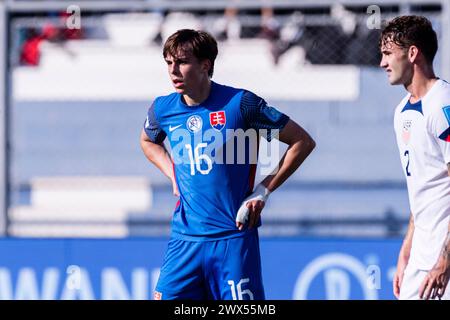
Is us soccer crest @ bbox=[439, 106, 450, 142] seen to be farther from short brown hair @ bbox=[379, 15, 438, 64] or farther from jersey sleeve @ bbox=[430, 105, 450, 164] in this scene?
short brown hair @ bbox=[379, 15, 438, 64]

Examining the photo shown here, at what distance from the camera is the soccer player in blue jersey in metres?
5.78

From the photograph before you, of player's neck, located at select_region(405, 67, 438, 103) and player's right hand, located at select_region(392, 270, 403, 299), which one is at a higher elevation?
player's neck, located at select_region(405, 67, 438, 103)

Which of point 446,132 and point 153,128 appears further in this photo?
point 153,128

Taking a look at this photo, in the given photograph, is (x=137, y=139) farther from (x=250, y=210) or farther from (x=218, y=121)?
(x=250, y=210)

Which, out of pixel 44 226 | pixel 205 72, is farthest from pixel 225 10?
pixel 205 72

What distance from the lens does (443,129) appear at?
548cm

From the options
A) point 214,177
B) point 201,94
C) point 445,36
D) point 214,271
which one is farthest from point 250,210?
point 445,36

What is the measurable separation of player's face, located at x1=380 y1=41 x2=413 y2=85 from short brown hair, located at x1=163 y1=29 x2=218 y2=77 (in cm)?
94

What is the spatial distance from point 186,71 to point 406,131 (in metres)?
1.20

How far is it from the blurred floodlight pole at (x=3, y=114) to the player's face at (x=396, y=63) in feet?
15.0

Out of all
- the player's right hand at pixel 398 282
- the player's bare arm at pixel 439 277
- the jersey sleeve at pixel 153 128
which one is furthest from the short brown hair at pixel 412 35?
the jersey sleeve at pixel 153 128

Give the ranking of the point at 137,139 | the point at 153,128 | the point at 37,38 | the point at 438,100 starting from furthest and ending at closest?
the point at 37,38 < the point at 137,139 < the point at 153,128 < the point at 438,100

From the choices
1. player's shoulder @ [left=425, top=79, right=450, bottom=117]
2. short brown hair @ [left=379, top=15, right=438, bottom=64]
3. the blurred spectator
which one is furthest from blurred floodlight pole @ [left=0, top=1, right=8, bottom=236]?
player's shoulder @ [left=425, top=79, right=450, bottom=117]
